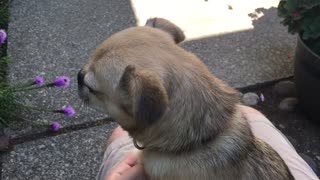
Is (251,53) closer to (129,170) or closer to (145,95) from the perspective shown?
(129,170)

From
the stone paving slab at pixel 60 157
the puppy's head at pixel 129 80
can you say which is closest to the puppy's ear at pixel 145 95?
the puppy's head at pixel 129 80

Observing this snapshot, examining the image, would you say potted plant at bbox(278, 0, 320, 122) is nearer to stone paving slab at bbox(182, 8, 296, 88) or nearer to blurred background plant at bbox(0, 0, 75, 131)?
stone paving slab at bbox(182, 8, 296, 88)

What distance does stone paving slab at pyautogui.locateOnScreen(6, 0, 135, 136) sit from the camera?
3318mm

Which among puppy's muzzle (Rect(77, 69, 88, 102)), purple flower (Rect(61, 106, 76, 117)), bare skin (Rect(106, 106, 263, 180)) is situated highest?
puppy's muzzle (Rect(77, 69, 88, 102))

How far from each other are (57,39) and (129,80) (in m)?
2.32

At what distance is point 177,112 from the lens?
1771 millimetres


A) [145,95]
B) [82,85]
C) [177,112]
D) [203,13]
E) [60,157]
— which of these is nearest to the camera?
[145,95]

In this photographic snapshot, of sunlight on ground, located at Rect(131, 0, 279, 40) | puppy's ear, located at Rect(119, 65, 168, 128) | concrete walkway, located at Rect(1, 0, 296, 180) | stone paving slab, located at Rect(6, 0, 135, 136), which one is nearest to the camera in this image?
puppy's ear, located at Rect(119, 65, 168, 128)

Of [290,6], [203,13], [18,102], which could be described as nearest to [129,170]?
[18,102]

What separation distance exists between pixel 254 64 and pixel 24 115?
5.57ft

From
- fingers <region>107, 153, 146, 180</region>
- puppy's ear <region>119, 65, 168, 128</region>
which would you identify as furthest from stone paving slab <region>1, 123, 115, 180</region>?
puppy's ear <region>119, 65, 168, 128</region>

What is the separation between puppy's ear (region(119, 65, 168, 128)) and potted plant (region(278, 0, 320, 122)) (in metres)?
1.71

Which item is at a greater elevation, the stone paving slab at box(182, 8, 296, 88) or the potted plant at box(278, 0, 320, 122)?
the potted plant at box(278, 0, 320, 122)

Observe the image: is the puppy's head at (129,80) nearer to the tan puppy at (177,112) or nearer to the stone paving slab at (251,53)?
the tan puppy at (177,112)
